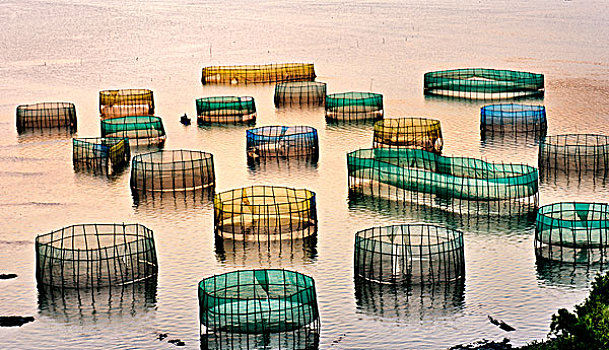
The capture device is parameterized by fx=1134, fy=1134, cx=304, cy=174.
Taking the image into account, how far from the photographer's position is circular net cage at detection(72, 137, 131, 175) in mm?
41000

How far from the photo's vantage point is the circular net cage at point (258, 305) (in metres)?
24.3

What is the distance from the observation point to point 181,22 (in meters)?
103

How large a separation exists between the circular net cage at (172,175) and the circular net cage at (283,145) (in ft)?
14.8

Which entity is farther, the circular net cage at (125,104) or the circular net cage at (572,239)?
the circular net cage at (125,104)

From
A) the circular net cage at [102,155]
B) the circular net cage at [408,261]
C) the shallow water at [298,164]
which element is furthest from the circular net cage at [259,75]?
the circular net cage at [408,261]

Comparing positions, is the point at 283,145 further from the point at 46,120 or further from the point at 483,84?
the point at 483,84

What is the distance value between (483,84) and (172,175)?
24628 mm

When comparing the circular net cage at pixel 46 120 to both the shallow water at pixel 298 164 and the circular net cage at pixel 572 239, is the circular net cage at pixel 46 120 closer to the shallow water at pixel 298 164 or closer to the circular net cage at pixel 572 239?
the shallow water at pixel 298 164

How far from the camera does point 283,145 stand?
4275cm

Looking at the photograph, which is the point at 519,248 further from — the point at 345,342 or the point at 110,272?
the point at 110,272

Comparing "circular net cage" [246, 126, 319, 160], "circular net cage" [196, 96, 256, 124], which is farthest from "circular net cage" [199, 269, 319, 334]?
"circular net cage" [196, 96, 256, 124]

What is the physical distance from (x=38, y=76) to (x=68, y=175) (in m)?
A: 28.6

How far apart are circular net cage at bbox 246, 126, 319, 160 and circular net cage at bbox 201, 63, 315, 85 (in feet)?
67.9

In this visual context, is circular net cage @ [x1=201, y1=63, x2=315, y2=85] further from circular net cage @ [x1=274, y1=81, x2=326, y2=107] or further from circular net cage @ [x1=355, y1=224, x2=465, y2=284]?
circular net cage @ [x1=355, y1=224, x2=465, y2=284]
